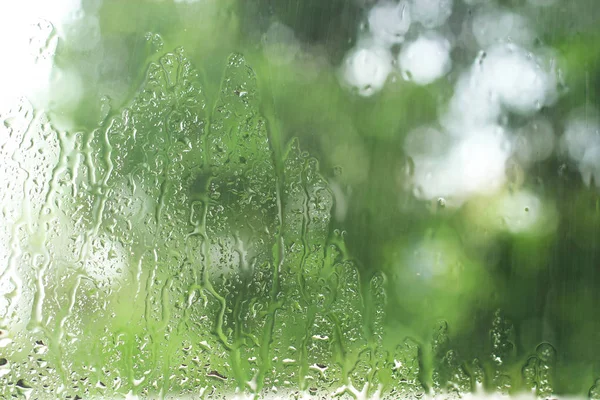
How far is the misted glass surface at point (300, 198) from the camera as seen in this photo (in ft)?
3.64

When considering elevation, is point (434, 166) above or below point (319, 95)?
below

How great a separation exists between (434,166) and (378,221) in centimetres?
17

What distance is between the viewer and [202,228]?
1.14 metres

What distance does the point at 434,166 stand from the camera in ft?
3.84

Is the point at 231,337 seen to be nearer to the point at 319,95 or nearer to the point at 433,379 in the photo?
the point at 433,379

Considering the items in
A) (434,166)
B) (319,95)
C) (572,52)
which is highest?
(572,52)

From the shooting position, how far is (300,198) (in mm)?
1159

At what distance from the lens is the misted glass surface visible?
111cm

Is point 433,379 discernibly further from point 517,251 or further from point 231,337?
point 231,337

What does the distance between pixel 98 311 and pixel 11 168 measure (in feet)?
1.16

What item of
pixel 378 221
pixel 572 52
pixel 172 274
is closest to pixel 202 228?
pixel 172 274

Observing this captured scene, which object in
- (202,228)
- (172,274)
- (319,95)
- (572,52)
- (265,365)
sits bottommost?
(265,365)

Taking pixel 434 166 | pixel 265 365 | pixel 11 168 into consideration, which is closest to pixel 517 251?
pixel 434 166

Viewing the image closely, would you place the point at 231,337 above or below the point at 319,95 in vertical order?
below
